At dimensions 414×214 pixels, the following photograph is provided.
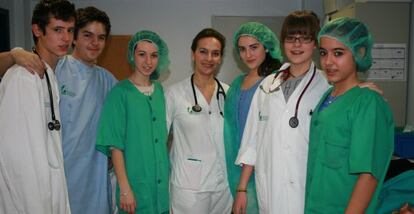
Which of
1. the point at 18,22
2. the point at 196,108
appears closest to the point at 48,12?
the point at 196,108

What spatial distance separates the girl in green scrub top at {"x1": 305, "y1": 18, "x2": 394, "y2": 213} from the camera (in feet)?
4.40

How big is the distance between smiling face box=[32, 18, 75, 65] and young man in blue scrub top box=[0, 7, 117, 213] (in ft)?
0.57

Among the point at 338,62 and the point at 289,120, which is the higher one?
the point at 338,62

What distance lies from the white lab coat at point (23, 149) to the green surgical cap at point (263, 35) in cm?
116

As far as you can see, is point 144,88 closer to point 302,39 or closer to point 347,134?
point 302,39

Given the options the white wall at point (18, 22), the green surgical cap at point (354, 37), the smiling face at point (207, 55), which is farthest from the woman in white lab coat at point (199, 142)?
the white wall at point (18, 22)

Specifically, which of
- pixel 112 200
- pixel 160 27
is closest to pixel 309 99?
pixel 112 200

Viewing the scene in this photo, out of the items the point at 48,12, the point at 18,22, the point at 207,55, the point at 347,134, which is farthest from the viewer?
the point at 18,22

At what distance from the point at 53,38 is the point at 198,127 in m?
0.91

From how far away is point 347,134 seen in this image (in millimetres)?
1410

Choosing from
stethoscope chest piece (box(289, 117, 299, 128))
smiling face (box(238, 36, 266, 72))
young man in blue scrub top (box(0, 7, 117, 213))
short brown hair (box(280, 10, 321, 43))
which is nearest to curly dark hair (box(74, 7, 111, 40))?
young man in blue scrub top (box(0, 7, 117, 213))

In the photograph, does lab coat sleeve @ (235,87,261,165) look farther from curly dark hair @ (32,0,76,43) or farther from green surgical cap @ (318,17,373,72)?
curly dark hair @ (32,0,76,43)

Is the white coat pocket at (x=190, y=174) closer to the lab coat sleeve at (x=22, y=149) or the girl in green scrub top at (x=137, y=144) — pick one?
the girl in green scrub top at (x=137, y=144)

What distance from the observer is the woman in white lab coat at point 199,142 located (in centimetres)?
208
